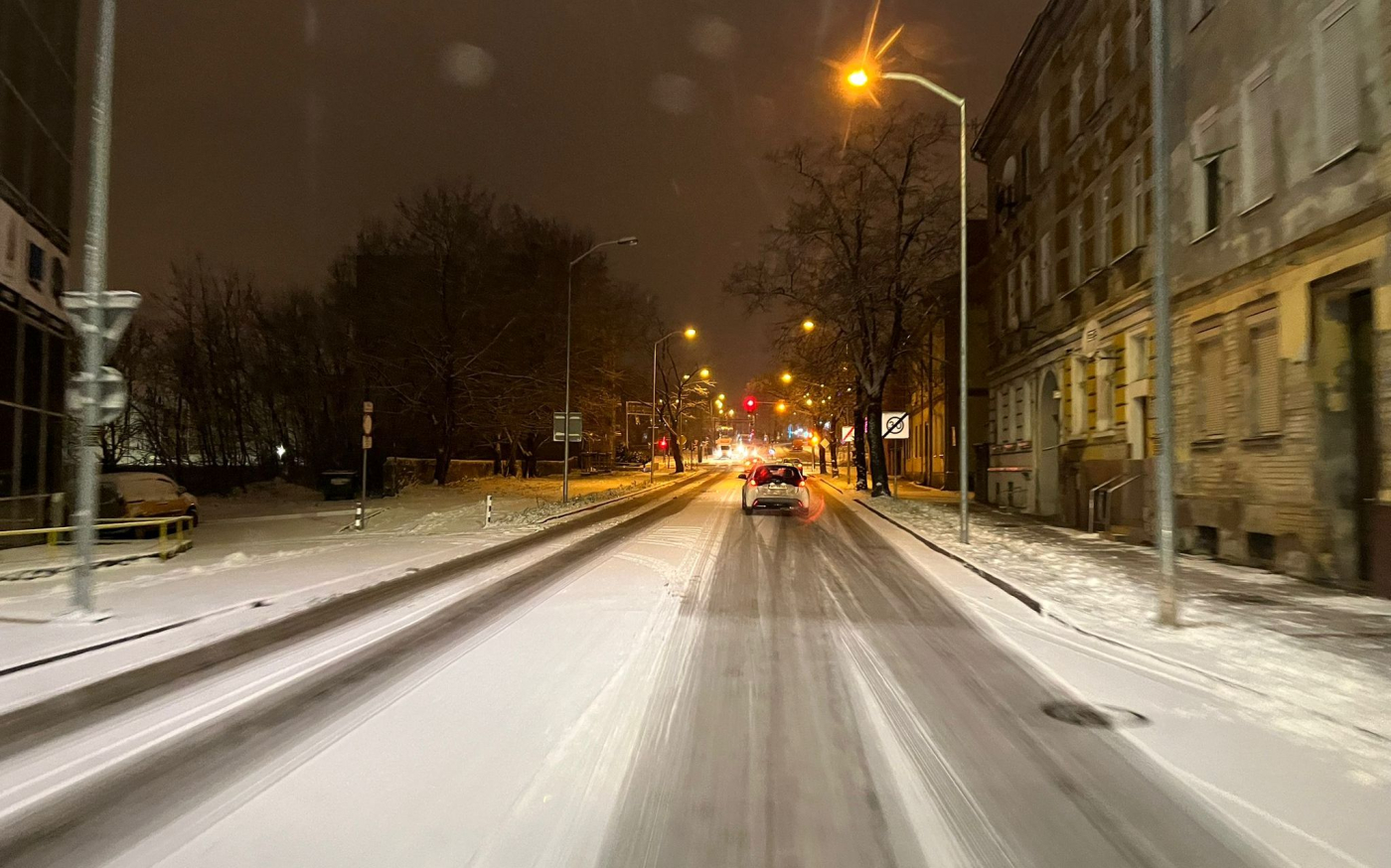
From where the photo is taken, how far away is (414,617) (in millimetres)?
9617

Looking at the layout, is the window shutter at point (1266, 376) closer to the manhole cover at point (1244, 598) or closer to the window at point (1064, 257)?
the manhole cover at point (1244, 598)

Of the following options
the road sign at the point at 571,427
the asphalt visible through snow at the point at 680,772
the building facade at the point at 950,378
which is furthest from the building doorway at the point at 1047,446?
the asphalt visible through snow at the point at 680,772

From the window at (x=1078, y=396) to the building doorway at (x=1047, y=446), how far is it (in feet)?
8.69

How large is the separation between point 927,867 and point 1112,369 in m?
18.3

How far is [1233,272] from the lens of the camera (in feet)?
46.7

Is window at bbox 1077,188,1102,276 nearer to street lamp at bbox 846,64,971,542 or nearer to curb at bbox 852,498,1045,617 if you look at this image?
street lamp at bbox 846,64,971,542

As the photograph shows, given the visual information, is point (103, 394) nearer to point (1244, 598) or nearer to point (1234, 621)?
point (1234, 621)

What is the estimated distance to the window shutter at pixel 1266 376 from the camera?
13188mm

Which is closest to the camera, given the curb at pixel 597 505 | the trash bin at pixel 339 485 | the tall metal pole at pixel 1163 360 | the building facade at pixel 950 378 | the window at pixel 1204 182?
the tall metal pole at pixel 1163 360

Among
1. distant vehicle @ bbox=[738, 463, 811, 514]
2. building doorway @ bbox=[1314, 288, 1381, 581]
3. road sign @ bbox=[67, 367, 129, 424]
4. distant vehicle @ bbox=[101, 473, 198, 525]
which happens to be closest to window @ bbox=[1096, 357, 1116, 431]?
building doorway @ bbox=[1314, 288, 1381, 581]

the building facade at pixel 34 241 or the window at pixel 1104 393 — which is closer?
the building facade at pixel 34 241

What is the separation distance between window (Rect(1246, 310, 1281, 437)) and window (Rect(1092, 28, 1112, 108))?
854cm

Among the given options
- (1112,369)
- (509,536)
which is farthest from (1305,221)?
(509,536)

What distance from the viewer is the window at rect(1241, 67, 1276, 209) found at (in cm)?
1326
